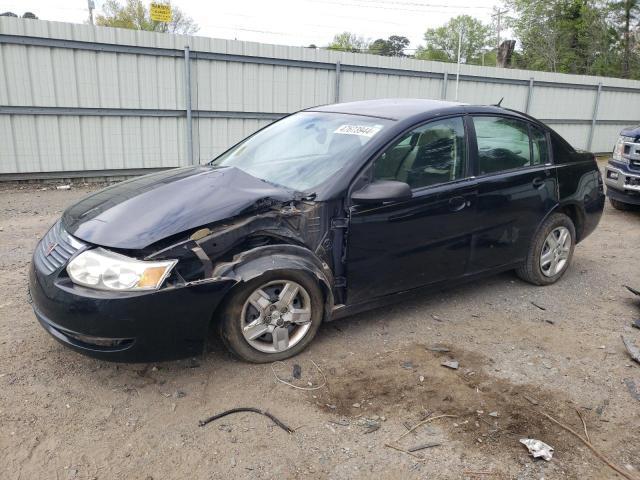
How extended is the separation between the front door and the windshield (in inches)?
11.0

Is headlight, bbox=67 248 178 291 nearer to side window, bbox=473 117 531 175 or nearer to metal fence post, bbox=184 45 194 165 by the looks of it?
side window, bbox=473 117 531 175

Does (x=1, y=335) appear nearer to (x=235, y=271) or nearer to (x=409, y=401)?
(x=235, y=271)

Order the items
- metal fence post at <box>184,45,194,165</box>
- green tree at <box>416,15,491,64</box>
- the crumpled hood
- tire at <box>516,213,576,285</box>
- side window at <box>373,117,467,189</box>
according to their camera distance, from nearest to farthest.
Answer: the crumpled hood → side window at <box>373,117,467,189</box> → tire at <box>516,213,576,285</box> → metal fence post at <box>184,45,194,165</box> → green tree at <box>416,15,491,64</box>

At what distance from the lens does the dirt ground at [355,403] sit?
2.50 m

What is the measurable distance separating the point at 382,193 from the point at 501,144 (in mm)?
1525

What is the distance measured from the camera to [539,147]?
15.1ft

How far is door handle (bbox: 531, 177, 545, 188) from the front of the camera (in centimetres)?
444

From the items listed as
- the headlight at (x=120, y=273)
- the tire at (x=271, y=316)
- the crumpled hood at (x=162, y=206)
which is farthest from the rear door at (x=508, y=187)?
the headlight at (x=120, y=273)

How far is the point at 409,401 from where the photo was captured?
302cm

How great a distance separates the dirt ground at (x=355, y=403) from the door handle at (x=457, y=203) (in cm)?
89

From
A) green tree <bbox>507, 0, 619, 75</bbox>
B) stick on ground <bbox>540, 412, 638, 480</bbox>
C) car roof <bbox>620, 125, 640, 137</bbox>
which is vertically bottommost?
stick on ground <bbox>540, 412, 638, 480</bbox>

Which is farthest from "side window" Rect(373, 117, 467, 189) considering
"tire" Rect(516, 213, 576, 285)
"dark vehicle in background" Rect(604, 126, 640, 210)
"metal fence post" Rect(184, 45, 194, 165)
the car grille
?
"metal fence post" Rect(184, 45, 194, 165)

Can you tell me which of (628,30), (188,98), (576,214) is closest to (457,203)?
(576,214)

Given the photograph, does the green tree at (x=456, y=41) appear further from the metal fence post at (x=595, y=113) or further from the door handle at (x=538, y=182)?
the door handle at (x=538, y=182)
